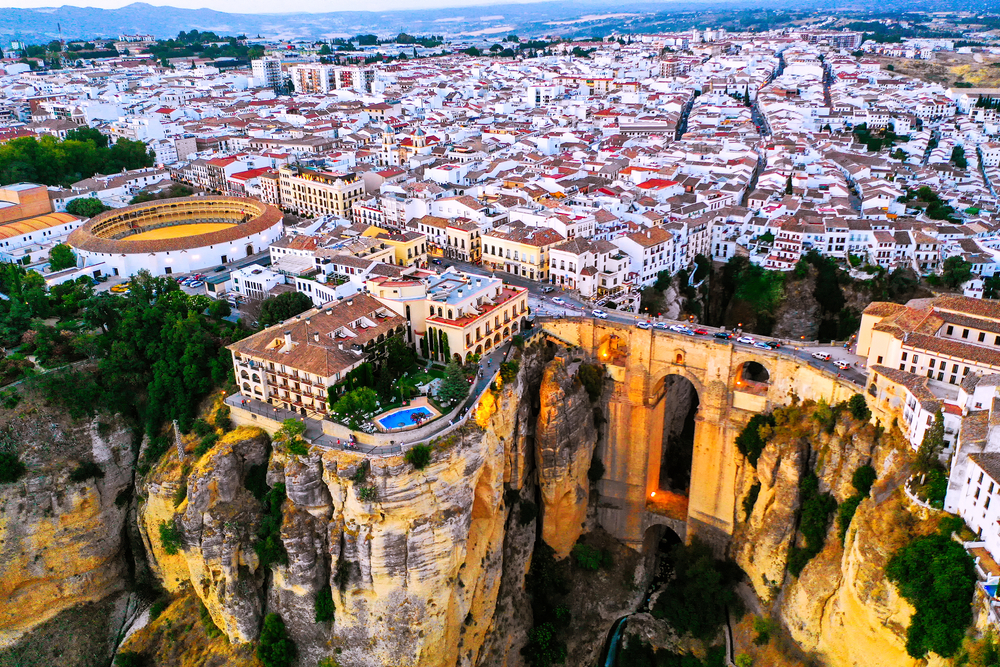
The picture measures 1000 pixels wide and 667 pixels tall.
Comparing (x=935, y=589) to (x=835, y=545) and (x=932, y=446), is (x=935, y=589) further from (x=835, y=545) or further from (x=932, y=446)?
(x=835, y=545)

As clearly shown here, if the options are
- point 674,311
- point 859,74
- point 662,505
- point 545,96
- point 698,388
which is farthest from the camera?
point 859,74

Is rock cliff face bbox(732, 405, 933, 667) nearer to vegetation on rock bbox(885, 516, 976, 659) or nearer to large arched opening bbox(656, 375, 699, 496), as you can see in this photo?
vegetation on rock bbox(885, 516, 976, 659)

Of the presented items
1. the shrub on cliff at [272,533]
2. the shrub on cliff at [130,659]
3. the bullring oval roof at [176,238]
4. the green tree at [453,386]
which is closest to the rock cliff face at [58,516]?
the shrub on cliff at [130,659]

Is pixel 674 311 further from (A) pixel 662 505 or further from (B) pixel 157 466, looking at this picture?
(B) pixel 157 466

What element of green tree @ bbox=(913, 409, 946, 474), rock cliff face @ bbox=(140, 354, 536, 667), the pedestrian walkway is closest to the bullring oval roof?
the pedestrian walkway

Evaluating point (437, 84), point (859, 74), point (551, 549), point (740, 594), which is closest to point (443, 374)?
point (551, 549)

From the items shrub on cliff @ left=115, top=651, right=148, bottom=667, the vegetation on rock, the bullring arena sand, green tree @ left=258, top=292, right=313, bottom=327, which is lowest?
shrub on cliff @ left=115, top=651, right=148, bottom=667
